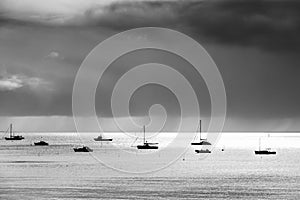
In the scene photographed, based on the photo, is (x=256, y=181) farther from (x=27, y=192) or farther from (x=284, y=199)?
(x=27, y=192)

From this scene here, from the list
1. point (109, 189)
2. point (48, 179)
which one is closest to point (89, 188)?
point (109, 189)

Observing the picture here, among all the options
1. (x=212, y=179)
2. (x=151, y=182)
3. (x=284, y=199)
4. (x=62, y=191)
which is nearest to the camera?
(x=284, y=199)

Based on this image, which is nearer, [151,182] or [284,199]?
[284,199]

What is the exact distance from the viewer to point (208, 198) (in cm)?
14762

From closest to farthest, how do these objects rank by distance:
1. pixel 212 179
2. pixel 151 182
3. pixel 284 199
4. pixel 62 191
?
pixel 284 199
pixel 62 191
pixel 151 182
pixel 212 179

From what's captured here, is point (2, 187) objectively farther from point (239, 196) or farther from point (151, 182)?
point (239, 196)

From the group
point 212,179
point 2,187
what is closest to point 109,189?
point 2,187

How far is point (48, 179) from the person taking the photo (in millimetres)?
192000

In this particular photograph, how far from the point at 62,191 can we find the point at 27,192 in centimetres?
872

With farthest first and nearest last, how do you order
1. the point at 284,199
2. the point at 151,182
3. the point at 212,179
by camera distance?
the point at 212,179 → the point at 151,182 → the point at 284,199

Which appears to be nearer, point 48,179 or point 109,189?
point 109,189

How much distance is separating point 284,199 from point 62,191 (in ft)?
180

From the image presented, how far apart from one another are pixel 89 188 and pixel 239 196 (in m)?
40.4

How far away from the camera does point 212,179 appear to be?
647ft
